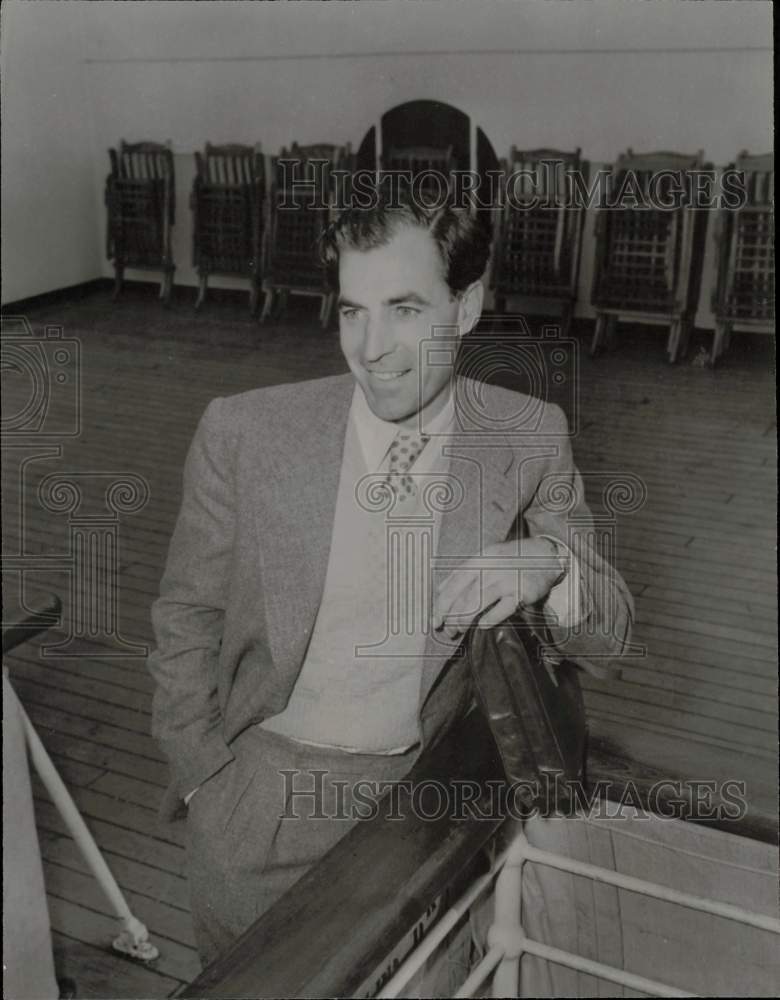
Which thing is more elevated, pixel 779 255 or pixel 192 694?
pixel 779 255

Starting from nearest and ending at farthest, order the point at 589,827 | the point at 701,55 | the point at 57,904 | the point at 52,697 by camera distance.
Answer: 1. the point at 589,827
2. the point at 57,904
3. the point at 52,697
4. the point at 701,55

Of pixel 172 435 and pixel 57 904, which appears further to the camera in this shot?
pixel 172 435

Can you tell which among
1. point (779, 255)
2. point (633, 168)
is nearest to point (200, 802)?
point (779, 255)

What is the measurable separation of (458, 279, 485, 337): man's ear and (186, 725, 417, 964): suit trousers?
0.55 m

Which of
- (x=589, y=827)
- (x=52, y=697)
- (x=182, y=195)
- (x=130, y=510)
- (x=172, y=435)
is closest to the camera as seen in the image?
(x=589, y=827)

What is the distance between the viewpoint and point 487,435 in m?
1.32

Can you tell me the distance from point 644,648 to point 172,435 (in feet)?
8.13

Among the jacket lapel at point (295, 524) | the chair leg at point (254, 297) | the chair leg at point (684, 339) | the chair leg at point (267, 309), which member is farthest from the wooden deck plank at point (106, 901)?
the chair leg at point (684, 339)

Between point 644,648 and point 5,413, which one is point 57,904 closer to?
point 644,648

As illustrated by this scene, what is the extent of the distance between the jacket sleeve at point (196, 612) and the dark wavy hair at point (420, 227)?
0.83 feet
